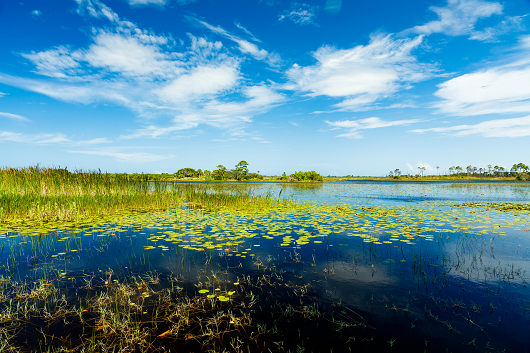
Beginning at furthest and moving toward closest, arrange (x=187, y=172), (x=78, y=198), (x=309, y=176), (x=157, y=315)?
(x=187, y=172) < (x=309, y=176) < (x=78, y=198) < (x=157, y=315)

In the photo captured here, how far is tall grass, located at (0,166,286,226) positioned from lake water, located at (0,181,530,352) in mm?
2816

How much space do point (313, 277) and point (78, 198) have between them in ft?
44.1

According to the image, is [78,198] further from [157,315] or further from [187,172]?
[187,172]

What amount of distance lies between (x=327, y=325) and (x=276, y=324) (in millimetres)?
819

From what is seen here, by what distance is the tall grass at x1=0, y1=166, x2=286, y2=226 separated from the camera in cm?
1077

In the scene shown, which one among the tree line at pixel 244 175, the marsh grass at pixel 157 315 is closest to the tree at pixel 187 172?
the tree line at pixel 244 175

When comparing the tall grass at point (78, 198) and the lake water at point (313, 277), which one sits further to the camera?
the tall grass at point (78, 198)

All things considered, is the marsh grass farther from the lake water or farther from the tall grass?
the tall grass

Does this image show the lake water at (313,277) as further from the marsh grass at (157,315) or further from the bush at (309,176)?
the bush at (309,176)

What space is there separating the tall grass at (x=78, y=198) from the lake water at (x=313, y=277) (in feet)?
9.24

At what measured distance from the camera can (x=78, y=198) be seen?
12.8 meters

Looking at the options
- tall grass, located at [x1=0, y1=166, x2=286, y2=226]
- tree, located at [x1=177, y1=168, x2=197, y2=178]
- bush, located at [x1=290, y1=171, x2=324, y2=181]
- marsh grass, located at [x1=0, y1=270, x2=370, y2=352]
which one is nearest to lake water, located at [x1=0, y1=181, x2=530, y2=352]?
marsh grass, located at [x1=0, y1=270, x2=370, y2=352]

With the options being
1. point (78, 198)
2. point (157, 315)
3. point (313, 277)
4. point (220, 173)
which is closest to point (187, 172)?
point (220, 173)

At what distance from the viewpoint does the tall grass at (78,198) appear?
10.8 meters
